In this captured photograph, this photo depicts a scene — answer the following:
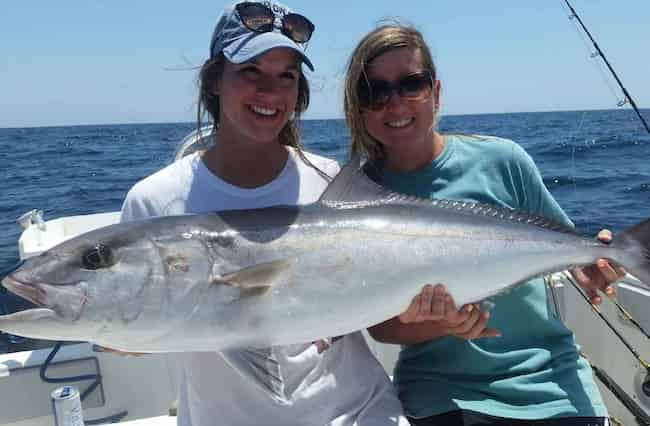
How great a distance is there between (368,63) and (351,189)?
758 mm

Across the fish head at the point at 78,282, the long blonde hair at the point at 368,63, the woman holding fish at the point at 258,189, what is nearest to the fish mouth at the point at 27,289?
the fish head at the point at 78,282

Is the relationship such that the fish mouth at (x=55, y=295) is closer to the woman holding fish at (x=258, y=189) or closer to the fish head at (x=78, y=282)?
the fish head at (x=78, y=282)

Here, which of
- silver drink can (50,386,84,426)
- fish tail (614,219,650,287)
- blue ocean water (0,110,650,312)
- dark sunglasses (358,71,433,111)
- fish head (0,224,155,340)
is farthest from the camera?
blue ocean water (0,110,650,312)

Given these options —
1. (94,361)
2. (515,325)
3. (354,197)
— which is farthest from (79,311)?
(94,361)

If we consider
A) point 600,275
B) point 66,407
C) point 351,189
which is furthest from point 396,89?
point 66,407

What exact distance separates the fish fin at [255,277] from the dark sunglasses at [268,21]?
98 centimetres

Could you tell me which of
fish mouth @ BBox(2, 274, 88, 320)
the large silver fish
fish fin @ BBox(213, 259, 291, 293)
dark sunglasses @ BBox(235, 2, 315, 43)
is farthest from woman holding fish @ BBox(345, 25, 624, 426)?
fish mouth @ BBox(2, 274, 88, 320)

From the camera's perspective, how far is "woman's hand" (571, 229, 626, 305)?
2484mm

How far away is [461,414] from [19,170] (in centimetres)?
2370

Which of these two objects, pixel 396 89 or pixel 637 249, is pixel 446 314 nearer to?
pixel 637 249

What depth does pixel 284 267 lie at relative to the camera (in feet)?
6.82

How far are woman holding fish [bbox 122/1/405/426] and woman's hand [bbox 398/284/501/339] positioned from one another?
1.14 ft

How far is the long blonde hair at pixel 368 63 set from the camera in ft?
9.20

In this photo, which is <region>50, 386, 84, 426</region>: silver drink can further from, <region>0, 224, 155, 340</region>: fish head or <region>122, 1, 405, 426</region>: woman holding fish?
<region>0, 224, 155, 340</region>: fish head
